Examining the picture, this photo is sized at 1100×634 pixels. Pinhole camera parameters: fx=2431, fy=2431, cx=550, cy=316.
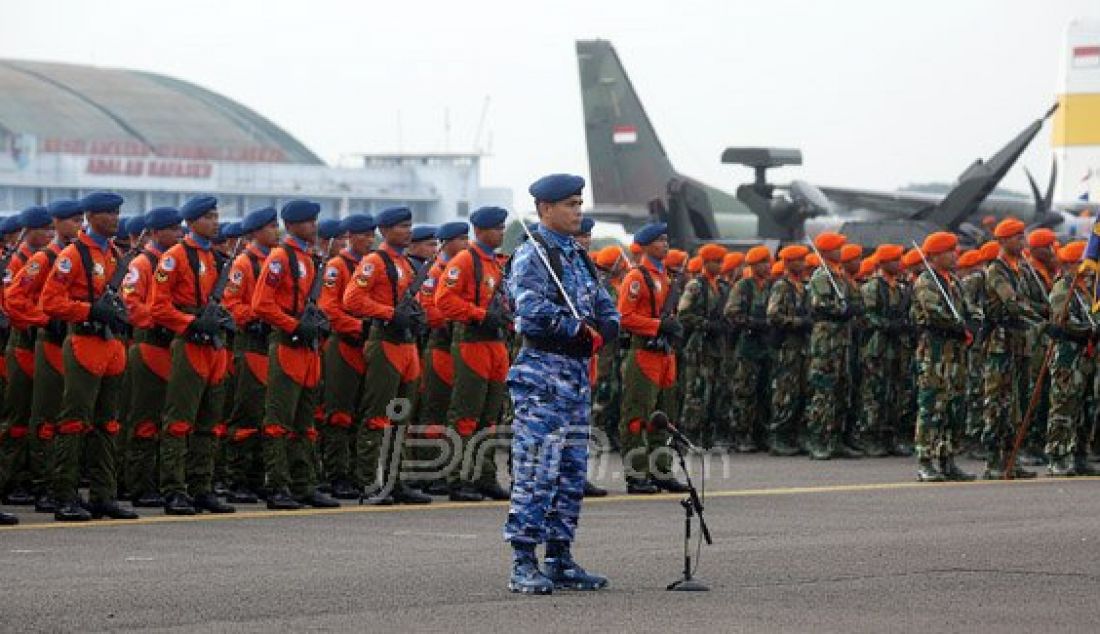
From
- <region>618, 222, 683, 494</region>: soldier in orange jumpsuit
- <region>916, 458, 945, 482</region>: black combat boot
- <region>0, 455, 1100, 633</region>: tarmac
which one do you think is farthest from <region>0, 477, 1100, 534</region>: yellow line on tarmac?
<region>618, 222, 683, 494</region>: soldier in orange jumpsuit

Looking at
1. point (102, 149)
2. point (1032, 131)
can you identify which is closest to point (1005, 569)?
point (1032, 131)

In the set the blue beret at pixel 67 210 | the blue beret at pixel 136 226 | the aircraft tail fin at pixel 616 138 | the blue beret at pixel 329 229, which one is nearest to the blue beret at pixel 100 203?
the blue beret at pixel 67 210

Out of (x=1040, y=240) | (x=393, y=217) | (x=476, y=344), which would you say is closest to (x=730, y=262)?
(x=1040, y=240)

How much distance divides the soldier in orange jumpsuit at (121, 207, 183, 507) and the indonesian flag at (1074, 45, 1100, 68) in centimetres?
2977

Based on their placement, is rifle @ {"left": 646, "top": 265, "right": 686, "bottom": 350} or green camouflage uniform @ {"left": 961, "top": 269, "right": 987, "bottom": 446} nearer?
rifle @ {"left": 646, "top": 265, "right": 686, "bottom": 350}

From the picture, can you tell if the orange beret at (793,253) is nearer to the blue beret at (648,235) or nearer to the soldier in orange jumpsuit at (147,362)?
the blue beret at (648,235)

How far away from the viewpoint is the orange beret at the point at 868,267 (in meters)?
22.3

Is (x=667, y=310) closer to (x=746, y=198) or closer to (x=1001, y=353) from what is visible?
(x=1001, y=353)

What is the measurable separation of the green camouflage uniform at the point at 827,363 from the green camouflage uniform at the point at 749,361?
865 mm

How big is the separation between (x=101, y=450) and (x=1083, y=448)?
7.96 meters

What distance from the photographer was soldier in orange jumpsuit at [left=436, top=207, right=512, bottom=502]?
629 inches

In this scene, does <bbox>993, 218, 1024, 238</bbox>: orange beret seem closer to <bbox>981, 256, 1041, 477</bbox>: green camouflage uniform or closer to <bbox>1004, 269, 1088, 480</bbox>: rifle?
<bbox>981, 256, 1041, 477</bbox>: green camouflage uniform

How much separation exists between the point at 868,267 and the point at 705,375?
1.90 m

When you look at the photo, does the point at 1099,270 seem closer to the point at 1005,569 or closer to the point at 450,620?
the point at 1005,569
